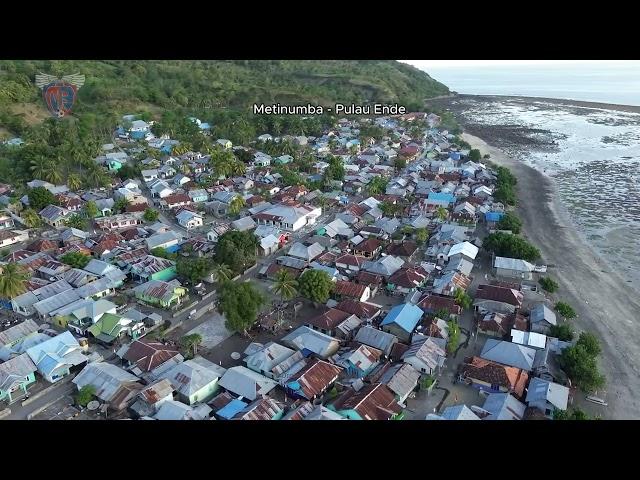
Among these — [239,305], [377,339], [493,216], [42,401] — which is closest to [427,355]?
[377,339]

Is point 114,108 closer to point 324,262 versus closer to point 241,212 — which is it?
point 241,212

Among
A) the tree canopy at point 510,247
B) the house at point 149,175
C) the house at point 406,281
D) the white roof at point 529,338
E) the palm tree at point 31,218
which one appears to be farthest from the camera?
the house at point 149,175

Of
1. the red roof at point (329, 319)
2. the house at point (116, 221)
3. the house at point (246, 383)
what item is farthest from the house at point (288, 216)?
the house at point (246, 383)

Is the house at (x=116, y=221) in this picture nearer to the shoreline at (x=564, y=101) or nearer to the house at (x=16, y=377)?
the house at (x=16, y=377)

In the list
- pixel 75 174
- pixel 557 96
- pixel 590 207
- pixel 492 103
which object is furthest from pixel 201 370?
pixel 557 96

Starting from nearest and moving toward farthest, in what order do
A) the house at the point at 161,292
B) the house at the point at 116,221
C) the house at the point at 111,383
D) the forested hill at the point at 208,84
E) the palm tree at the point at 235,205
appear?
the house at the point at 111,383
the house at the point at 161,292
the house at the point at 116,221
the palm tree at the point at 235,205
the forested hill at the point at 208,84

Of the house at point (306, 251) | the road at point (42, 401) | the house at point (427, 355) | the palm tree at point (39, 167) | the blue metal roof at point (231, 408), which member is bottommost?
the road at point (42, 401)

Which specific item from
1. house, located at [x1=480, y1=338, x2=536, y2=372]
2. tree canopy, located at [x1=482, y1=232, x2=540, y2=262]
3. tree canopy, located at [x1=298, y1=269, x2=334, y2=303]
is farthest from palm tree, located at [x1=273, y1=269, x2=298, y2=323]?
tree canopy, located at [x1=482, y1=232, x2=540, y2=262]
